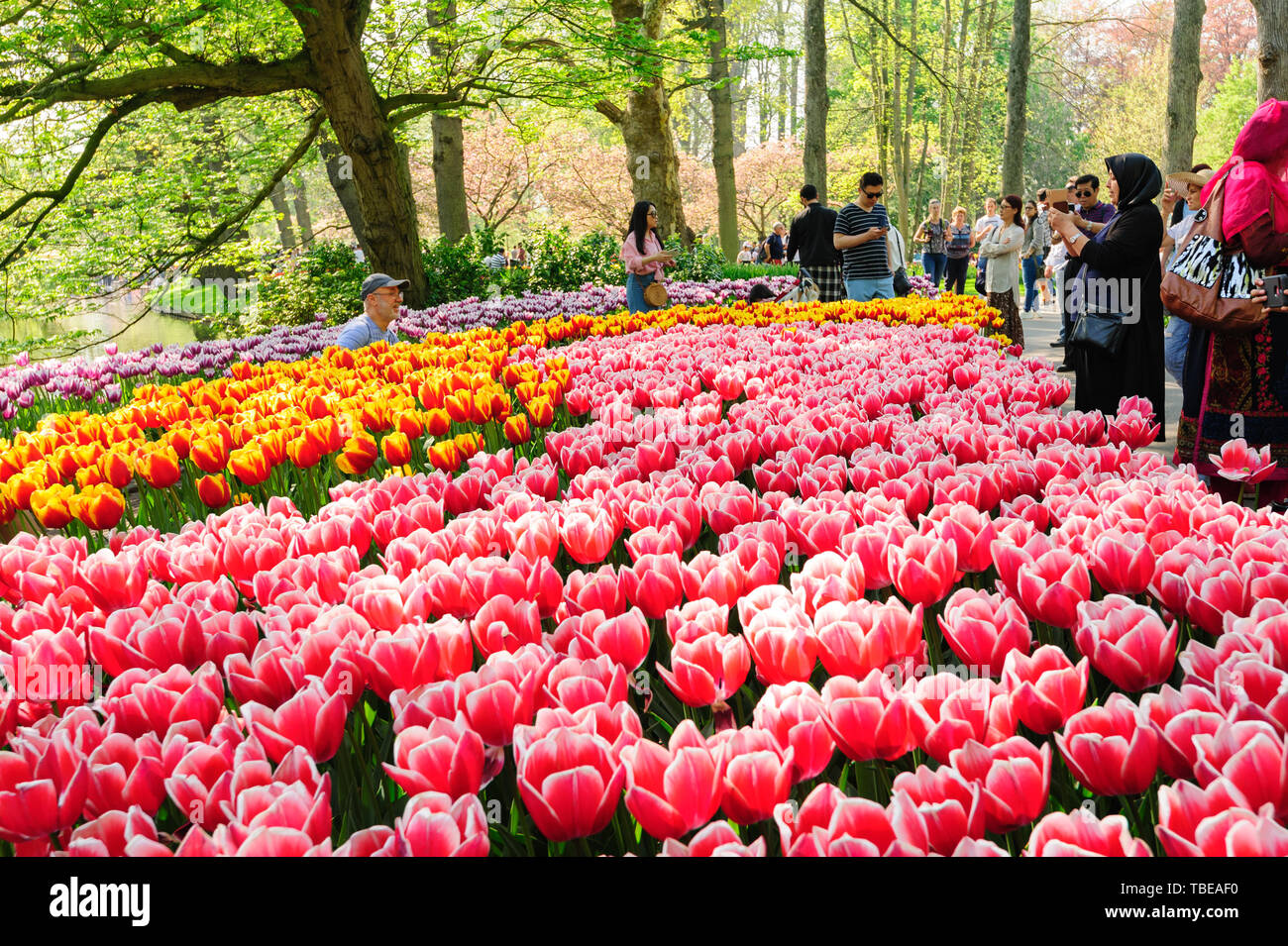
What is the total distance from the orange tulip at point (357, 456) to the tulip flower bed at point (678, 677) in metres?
0.62

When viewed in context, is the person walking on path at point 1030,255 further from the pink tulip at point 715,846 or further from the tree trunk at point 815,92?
the pink tulip at point 715,846

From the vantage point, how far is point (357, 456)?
2.95 metres

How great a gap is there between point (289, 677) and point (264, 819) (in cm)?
41

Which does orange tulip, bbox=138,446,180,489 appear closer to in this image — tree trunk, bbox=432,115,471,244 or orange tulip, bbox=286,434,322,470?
orange tulip, bbox=286,434,322,470

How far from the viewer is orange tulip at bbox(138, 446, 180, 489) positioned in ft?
9.86

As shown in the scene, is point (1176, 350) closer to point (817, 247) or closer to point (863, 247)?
point (863, 247)

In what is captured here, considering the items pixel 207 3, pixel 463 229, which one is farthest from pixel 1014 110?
pixel 207 3


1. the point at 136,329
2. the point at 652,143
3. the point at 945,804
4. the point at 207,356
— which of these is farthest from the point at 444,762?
the point at 136,329

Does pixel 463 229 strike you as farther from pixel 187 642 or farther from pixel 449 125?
pixel 187 642

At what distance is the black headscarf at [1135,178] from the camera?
548 cm

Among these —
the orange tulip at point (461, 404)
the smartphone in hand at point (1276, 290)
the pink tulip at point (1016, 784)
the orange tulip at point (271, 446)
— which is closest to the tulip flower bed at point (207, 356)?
the orange tulip at point (461, 404)

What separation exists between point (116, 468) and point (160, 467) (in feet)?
0.57

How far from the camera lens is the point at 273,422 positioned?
3416mm

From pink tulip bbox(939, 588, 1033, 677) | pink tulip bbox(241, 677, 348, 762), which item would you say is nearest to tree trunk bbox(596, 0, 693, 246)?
pink tulip bbox(939, 588, 1033, 677)
